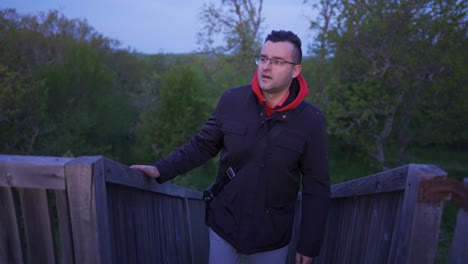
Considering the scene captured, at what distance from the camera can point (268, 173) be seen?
2.41 m

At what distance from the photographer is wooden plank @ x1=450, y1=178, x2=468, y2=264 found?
1.81m

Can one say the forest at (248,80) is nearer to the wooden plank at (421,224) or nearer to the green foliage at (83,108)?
the green foliage at (83,108)

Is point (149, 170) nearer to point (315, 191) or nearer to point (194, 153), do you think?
point (194, 153)

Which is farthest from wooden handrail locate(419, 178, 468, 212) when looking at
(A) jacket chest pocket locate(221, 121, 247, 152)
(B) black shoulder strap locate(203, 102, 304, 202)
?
(A) jacket chest pocket locate(221, 121, 247, 152)

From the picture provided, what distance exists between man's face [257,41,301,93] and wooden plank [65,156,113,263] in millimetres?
1037

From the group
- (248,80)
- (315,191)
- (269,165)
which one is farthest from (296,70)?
(248,80)

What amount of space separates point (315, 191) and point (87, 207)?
1.27 m

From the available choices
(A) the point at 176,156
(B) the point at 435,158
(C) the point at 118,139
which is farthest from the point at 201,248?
(C) the point at 118,139

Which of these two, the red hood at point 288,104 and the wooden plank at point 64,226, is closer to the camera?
the wooden plank at point 64,226

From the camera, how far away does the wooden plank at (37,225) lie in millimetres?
1853

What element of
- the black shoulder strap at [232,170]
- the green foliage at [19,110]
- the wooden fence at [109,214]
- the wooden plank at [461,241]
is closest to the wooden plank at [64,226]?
the wooden fence at [109,214]

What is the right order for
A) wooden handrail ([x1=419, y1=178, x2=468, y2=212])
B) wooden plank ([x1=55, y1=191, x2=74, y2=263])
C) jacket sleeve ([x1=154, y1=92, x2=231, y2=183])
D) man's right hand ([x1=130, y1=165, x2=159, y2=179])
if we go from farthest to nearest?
jacket sleeve ([x1=154, y1=92, x2=231, y2=183]) < man's right hand ([x1=130, y1=165, x2=159, y2=179]) < wooden plank ([x1=55, y1=191, x2=74, y2=263]) < wooden handrail ([x1=419, y1=178, x2=468, y2=212])

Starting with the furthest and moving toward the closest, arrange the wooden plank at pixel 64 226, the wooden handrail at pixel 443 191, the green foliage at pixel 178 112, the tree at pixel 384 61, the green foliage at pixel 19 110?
the green foliage at pixel 178 112
the green foliage at pixel 19 110
the tree at pixel 384 61
the wooden plank at pixel 64 226
the wooden handrail at pixel 443 191

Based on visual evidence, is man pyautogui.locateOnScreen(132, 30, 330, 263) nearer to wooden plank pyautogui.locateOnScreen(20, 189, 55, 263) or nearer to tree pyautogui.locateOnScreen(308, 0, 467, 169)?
wooden plank pyautogui.locateOnScreen(20, 189, 55, 263)
